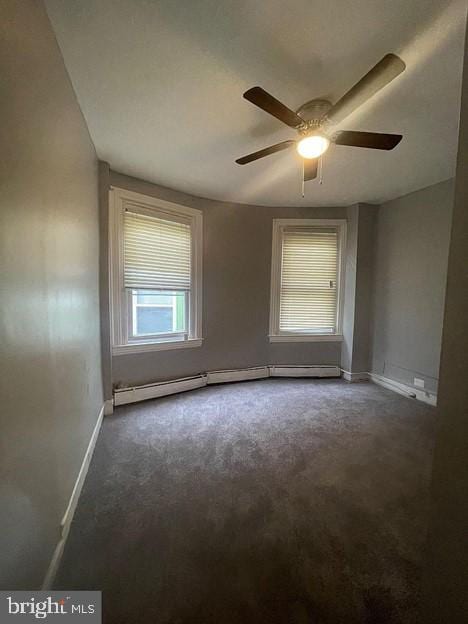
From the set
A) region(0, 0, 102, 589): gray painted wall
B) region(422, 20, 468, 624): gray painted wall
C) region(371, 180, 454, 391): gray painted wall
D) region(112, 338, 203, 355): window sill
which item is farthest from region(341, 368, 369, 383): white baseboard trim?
region(0, 0, 102, 589): gray painted wall

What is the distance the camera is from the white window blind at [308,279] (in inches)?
145

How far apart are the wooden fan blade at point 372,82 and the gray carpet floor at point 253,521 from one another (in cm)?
226

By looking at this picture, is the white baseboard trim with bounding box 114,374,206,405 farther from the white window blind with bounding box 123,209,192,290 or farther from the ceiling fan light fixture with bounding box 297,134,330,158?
the ceiling fan light fixture with bounding box 297,134,330,158

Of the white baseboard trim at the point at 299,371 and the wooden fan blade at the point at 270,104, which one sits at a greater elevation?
the wooden fan blade at the point at 270,104

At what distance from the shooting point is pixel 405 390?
3.20m

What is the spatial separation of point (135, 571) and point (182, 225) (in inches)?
118

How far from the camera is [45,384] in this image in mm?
1118

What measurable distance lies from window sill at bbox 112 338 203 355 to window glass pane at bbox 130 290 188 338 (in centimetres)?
13

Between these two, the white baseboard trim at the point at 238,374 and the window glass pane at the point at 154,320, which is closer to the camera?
the window glass pane at the point at 154,320

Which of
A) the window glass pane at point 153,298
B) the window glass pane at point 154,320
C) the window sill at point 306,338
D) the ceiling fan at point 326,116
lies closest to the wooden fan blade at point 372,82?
the ceiling fan at point 326,116

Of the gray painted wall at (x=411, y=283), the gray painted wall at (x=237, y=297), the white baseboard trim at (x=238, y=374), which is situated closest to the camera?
the gray painted wall at (x=411, y=283)

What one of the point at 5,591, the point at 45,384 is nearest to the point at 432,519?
the point at 5,591

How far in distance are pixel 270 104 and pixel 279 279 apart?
8.16 ft

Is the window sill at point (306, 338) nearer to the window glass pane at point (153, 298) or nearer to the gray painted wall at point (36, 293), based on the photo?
the window glass pane at point (153, 298)
